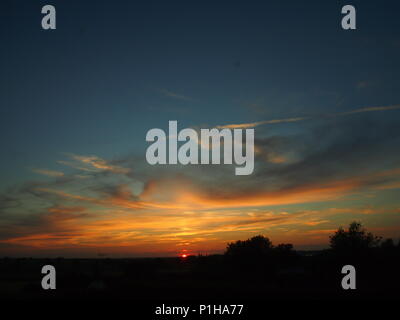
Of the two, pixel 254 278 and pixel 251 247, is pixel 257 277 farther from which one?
pixel 251 247

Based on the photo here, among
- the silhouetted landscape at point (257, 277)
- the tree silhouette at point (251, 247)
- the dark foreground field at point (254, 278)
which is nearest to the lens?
the silhouetted landscape at point (257, 277)

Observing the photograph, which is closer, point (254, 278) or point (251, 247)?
point (254, 278)

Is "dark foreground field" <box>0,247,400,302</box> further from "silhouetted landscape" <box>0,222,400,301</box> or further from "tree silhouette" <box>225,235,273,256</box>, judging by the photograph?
"tree silhouette" <box>225,235,273,256</box>

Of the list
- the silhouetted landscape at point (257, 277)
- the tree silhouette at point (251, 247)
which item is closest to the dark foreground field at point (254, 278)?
the silhouetted landscape at point (257, 277)

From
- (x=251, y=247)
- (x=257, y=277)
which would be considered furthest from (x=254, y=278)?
(x=251, y=247)

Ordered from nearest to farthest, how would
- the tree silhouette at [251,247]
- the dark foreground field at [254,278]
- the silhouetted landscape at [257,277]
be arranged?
the silhouetted landscape at [257,277], the dark foreground field at [254,278], the tree silhouette at [251,247]

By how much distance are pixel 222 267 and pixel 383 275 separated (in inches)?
1363

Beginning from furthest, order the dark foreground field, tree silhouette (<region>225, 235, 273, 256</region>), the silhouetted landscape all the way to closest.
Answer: tree silhouette (<region>225, 235, 273, 256</region>), the dark foreground field, the silhouetted landscape

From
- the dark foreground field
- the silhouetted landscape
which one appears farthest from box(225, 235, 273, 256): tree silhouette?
the dark foreground field

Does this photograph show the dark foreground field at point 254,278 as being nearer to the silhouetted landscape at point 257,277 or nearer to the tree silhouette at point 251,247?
the silhouetted landscape at point 257,277

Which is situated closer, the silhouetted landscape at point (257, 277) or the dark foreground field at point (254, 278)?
the silhouetted landscape at point (257, 277)

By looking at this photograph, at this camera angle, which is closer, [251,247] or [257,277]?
[257,277]
